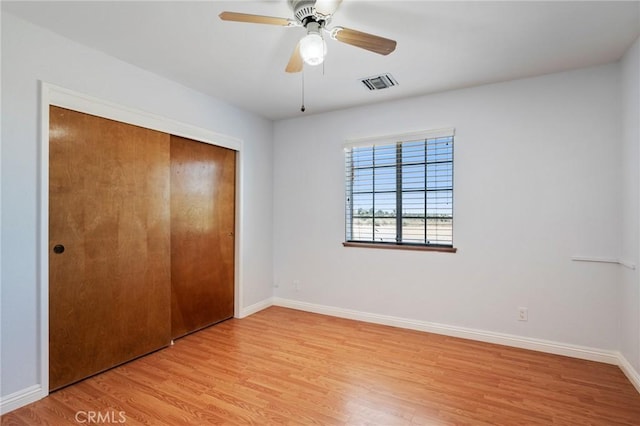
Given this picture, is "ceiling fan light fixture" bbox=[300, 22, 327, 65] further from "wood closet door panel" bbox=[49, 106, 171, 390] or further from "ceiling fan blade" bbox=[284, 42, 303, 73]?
"wood closet door panel" bbox=[49, 106, 171, 390]

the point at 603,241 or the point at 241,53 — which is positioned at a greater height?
the point at 241,53

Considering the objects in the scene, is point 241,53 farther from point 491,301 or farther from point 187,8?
point 491,301

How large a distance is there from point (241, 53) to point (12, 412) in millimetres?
2958

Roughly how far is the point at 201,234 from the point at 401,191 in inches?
91.2

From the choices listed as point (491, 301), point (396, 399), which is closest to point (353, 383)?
point (396, 399)

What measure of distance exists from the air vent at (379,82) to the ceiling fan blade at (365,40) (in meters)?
1.14

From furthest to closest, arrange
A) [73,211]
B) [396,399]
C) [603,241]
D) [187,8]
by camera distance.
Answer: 1. [603,241]
2. [73,211]
3. [396,399]
4. [187,8]

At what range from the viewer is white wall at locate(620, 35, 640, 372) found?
7.68 feet

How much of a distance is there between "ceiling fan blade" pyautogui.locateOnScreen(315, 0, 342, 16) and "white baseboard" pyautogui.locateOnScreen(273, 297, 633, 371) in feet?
10.1

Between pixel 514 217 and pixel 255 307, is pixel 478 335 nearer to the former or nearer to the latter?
pixel 514 217

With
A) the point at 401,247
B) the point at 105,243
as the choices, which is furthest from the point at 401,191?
the point at 105,243

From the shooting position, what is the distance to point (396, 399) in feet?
7.13

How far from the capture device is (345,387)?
2.32 metres

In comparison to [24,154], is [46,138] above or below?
above
